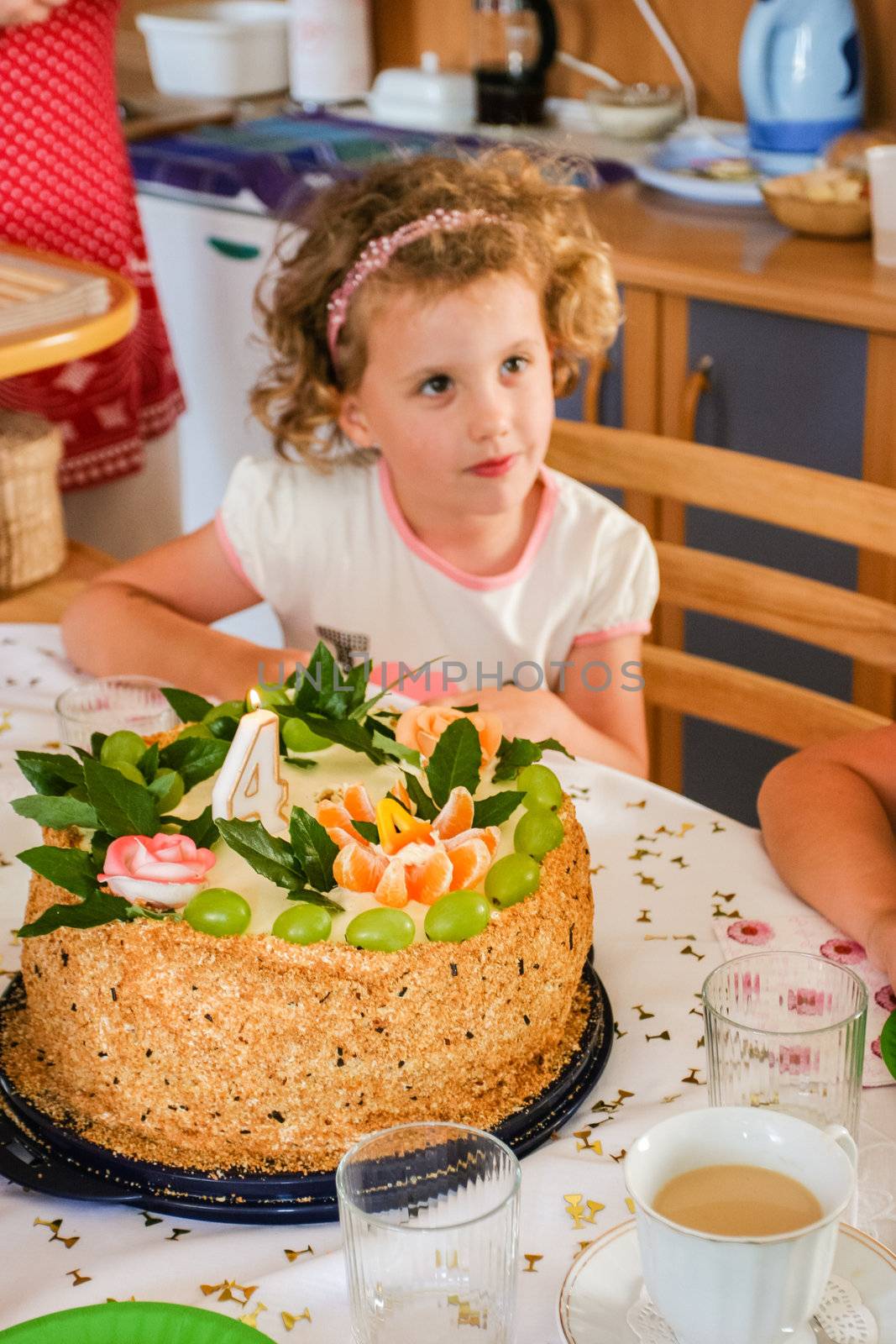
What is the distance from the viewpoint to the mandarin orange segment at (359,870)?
74 cm

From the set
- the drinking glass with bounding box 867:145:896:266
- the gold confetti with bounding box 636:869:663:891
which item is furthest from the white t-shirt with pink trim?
the drinking glass with bounding box 867:145:896:266

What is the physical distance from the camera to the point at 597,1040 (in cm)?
81

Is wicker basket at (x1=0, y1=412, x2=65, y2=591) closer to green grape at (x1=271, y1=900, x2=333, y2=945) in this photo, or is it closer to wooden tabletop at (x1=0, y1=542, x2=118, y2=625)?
wooden tabletop at (x1=0, y1=542, x2=118, y2=625)

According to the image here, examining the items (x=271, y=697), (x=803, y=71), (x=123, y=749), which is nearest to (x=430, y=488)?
(x=271, y=697)

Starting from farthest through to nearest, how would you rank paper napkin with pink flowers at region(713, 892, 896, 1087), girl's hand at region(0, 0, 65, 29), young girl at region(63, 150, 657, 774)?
1. girl's hand at region(0, 0, 65, 29)
2. young girl at region(63, 150, 657, 774)
3. paper napkin with pink flowers at region(713, 892, 896, 1087)

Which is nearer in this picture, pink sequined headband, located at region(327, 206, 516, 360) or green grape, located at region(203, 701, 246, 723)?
green grape, located at region(203, 701, 246, 723)

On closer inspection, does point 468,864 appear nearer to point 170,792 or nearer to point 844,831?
point 170,792

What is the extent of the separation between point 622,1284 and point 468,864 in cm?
20

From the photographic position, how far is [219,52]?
9.61 feet

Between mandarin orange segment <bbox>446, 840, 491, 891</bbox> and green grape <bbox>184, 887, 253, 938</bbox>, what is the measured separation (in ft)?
0.33

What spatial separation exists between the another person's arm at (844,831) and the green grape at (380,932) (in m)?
0.30

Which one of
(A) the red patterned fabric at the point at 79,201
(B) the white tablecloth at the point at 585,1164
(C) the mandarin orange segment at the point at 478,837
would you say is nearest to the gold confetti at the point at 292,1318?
(B) the white tablecloth at the point at 585,1164

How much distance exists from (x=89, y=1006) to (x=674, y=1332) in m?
0.30

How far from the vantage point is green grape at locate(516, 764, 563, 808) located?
811 mm
